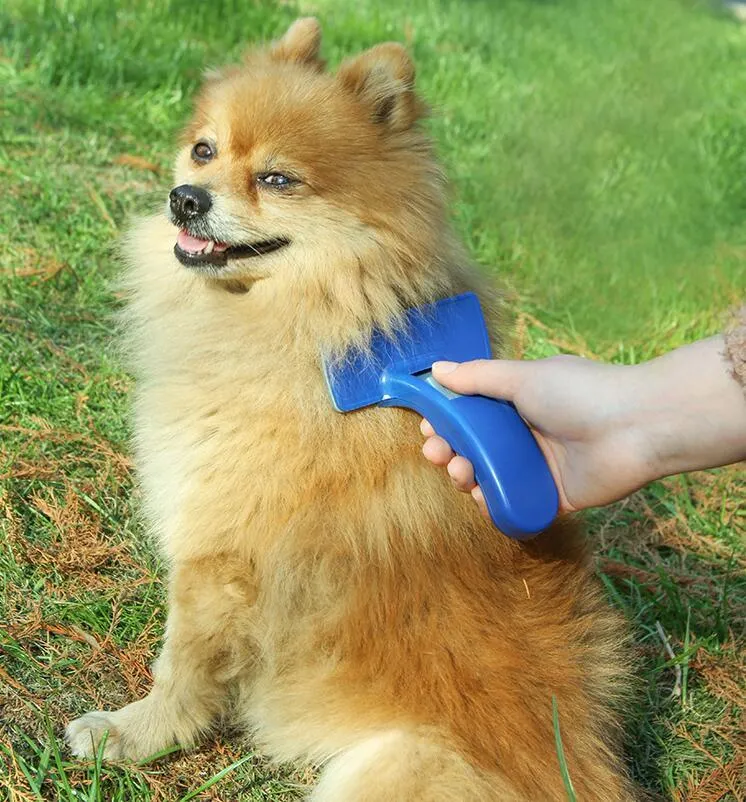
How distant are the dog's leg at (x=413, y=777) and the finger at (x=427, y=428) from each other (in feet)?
2.42

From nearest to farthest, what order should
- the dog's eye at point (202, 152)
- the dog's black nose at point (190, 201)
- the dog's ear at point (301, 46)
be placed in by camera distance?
the dog's black nose at point (190, 201) → the dog's eye at point (202, 152) → the dog's ear at point (301, 46)

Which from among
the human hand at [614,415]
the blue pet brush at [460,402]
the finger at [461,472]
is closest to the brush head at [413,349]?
the blue pet brush at [460,402]

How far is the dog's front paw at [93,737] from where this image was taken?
2.52m

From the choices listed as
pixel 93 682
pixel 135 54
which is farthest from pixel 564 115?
pixel 93 682

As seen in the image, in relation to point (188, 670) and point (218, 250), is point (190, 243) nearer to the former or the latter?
point (218, 250)

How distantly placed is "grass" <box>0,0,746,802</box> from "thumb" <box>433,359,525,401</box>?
3.37 feet

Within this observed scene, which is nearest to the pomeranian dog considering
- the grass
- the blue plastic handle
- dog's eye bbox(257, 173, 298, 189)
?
dog's eye bbox(257, 173, 298, 189)

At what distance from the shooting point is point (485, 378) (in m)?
2.41

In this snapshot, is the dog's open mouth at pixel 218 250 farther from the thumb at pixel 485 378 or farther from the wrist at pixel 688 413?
the wrist at pixel 688 413

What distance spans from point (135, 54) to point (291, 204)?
427cm

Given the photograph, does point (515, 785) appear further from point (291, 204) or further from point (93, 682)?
point (291, 204)

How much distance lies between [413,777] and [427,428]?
85 centimetres

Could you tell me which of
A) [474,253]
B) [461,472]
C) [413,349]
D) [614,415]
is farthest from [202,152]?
[474,253]

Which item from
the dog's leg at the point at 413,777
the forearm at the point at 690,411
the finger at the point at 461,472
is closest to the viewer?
the dog's leg at the point at 413,777
